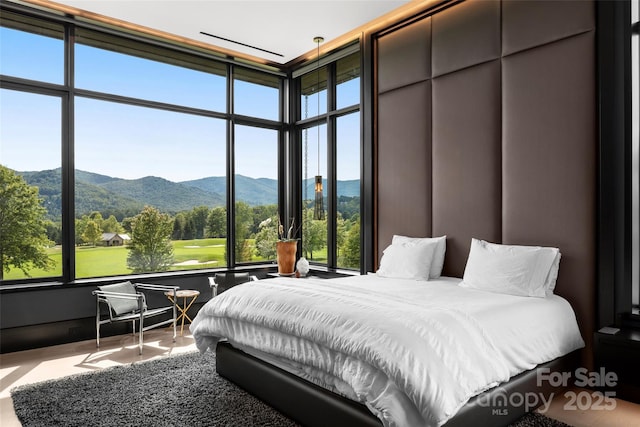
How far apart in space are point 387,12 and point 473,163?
1856mm

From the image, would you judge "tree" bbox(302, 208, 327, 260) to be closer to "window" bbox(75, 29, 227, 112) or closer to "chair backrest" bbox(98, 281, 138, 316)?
"window" bbox(75, 29, 227, 112)

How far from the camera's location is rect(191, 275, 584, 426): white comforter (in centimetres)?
206

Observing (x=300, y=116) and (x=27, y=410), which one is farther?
(x=300, y=116)

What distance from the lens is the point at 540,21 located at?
3.50m

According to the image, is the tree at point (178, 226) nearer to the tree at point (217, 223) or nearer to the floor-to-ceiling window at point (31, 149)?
the tree at point (217, 223)

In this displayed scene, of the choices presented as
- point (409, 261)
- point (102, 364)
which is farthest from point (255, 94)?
point (102, 364)

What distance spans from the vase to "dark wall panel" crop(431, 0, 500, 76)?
262cm

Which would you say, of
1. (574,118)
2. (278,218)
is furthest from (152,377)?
(574,118)

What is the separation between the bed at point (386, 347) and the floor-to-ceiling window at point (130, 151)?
2.12m

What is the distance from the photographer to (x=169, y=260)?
5391 mm

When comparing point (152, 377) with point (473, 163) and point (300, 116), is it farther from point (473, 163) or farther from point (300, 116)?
point (300, 116)

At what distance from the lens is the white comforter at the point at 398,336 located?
6.75 feet

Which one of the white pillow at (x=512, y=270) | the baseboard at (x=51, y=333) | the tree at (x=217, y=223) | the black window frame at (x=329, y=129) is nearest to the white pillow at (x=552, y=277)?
the white pillow at (x=512, y=270)

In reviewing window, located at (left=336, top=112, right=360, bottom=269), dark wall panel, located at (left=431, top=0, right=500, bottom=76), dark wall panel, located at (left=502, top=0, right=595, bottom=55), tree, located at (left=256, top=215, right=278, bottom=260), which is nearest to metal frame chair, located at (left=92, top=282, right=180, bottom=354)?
tree, located at (left=256, top=215, right=278, bottom=260)
